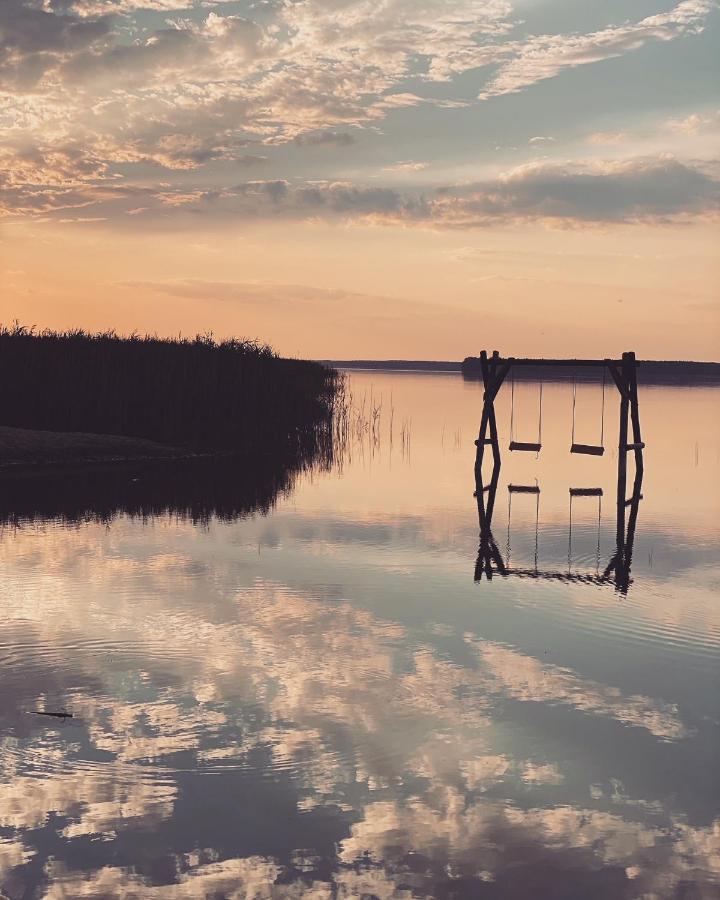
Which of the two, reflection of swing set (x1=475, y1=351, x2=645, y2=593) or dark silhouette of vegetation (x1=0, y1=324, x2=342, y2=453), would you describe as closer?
reflection of swing set (x1=475, y1=351, x2=645, y2=593)

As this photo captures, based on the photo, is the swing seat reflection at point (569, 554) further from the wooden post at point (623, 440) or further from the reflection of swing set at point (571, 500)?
the wooden post at point (623, 440)

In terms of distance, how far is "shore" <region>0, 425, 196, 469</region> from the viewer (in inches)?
1172

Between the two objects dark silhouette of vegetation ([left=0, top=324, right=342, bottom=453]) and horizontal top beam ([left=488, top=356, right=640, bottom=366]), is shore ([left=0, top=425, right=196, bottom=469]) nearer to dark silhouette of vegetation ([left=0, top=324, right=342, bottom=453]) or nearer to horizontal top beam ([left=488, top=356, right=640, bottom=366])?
dark silhouette of vegetation ([left=0, top=324, right=342, bottom=453])

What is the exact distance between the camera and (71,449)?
102 ft

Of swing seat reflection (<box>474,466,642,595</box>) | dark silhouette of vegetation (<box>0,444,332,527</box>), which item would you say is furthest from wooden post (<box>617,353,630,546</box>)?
dark silhouette of vegetation (<box>0,444,332,527</box>)

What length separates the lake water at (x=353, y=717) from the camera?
21.1 feet

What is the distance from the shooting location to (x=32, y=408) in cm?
3622

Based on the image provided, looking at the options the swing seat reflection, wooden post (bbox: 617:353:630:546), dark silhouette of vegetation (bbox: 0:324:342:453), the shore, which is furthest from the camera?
dark silhouette of vegetation (bbox: 0:324:342:453)

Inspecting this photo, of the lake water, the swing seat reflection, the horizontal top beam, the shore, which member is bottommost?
the swing seat reflection

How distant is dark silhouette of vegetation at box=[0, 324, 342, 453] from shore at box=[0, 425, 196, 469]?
251 centimetres

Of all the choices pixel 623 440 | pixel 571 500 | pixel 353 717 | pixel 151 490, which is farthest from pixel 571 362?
pixel 353 717

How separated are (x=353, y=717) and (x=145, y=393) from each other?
96.6 ft

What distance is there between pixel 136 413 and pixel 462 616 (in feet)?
84.4

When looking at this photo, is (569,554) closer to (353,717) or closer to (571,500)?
(571,500)
